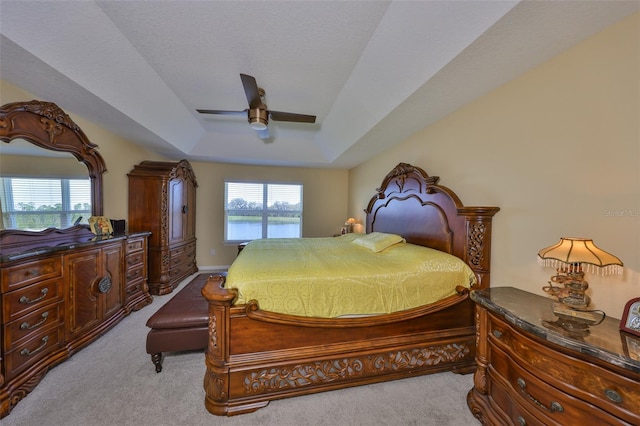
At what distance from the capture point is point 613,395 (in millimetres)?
912

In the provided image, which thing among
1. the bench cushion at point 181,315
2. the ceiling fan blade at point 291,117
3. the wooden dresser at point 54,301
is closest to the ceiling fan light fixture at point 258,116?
the ceiling fan blade at point 291,117

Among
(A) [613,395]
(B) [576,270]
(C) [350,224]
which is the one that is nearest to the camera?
(A) [613,395]

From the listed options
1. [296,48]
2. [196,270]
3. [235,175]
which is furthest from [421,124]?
[196,270]

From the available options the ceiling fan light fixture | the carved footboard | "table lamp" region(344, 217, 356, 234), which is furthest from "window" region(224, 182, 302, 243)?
the carved footboard

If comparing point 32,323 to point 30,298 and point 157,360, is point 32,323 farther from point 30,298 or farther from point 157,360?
point 157,360

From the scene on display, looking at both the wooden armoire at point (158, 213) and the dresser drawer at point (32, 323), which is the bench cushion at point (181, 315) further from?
the wooden armoire at point (158, 213)

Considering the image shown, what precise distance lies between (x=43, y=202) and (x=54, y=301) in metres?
1.00

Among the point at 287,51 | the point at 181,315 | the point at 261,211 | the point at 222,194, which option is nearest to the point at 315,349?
the point at 181,315

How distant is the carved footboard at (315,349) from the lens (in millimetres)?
1554

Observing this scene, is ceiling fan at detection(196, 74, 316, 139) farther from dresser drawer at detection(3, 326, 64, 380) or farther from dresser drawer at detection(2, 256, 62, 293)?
dresser drawer at detection(3, 326, 64, 380)

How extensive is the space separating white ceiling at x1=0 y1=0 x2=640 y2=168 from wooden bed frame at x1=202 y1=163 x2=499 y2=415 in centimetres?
115

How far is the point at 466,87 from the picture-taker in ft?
6.37

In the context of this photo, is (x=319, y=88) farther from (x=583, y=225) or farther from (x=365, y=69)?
(x=583, y=225)

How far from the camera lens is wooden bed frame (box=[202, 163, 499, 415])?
5.10 feet
